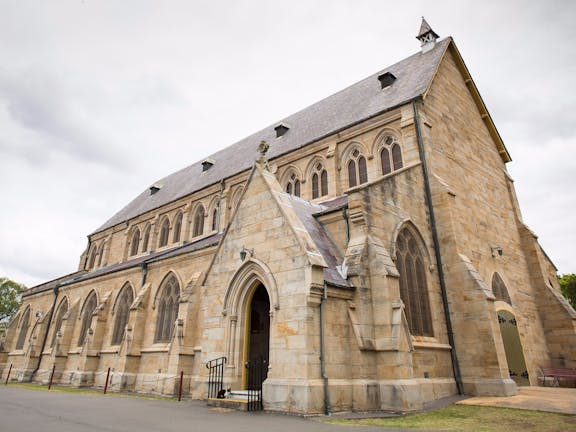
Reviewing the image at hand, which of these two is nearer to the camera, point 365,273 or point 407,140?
point 365,273

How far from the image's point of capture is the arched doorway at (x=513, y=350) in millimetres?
14453

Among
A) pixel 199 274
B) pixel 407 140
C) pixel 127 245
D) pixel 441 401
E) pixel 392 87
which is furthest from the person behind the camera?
pixel 127 245

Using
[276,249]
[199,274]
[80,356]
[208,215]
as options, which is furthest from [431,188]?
[80,356]

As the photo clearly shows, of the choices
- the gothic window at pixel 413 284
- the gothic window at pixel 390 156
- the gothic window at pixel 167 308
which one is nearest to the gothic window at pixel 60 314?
the gothic window at pixel 167 308

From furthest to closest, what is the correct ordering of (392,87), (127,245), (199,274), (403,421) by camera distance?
(127,245) → (392,87) → (199,274) → (403,421)

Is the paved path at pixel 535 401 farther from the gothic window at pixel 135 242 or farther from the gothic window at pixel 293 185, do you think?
the gothic window at pixel 135 242

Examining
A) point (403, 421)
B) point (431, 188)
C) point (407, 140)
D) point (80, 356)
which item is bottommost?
point (403, 421)

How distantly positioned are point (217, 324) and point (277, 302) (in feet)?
9.06

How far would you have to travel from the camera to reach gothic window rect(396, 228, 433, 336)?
41.3 feet

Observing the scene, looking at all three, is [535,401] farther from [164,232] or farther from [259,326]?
[164,232]

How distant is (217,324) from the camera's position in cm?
1216

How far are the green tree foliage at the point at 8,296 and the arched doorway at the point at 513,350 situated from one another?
68643 mm

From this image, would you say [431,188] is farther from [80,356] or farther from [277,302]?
[80,356]

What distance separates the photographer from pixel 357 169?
19.3 m
